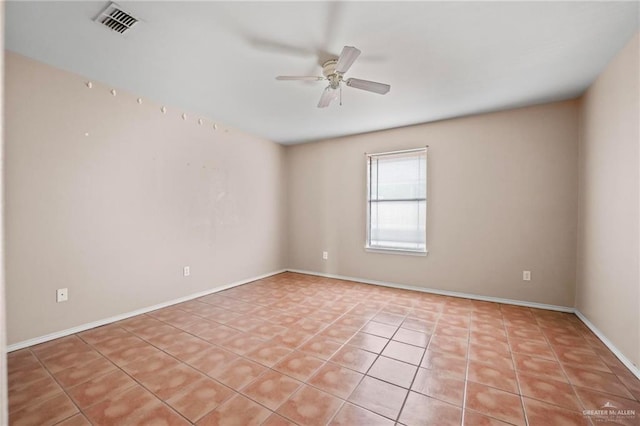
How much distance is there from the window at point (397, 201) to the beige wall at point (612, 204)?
1664mm

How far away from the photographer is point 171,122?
329 cm

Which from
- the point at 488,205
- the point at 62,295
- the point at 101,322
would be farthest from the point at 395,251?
the point at 62,295

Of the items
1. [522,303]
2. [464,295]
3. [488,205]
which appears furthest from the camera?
[464,295]

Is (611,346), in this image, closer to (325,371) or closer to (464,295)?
(464,295)

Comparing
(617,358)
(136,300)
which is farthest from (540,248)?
(136,300)

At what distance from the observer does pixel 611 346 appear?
87.8 inches

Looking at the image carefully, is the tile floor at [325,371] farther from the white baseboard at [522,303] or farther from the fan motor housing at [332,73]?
the fan motor housing at [332,73]

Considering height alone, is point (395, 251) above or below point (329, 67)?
below

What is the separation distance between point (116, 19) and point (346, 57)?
1599mm

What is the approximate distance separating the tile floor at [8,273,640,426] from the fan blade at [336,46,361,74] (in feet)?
7.47

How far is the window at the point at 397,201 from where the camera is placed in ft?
12.8

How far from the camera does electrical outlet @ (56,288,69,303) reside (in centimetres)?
242

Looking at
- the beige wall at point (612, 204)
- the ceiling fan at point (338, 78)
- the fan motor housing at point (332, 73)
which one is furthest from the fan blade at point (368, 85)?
the beige wall at point (612, 204)

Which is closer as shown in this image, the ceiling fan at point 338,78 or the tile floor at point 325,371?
the tile floor at point 325,371
